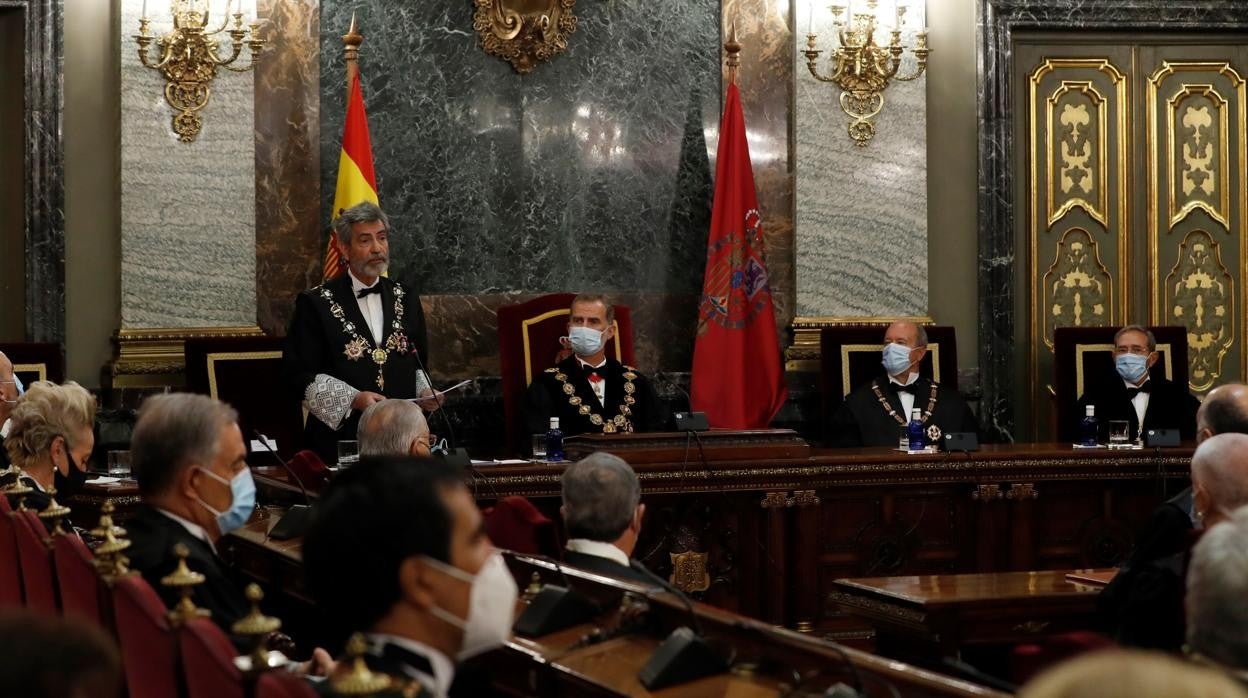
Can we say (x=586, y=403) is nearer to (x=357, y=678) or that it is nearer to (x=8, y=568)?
(x=8, y=568)

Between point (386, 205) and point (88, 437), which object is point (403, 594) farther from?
point (386, 205)

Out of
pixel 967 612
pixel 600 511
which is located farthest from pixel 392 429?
pixel 967 612

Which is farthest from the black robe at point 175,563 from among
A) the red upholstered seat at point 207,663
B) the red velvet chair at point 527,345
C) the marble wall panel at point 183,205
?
the marble wall panel at point 183,205

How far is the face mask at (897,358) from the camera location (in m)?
7.45

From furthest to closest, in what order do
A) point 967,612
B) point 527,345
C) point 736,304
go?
point 736,304
point 527,345
point 967,612

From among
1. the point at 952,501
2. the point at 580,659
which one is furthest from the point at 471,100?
the point at 580,659

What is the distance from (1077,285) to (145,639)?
23.0 feet

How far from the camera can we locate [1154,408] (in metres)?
7.60

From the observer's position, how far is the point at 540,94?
812 centimetres

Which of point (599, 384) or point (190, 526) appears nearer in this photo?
point (190, 526)

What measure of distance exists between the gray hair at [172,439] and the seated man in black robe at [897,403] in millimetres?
4538

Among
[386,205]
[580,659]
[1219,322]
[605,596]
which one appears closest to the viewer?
[580,659]

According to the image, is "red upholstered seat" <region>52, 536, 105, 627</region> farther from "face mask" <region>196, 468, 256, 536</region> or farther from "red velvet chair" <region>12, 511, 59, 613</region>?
"face mask" <region>196, 468, 256, 536</region>

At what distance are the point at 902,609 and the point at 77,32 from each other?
4882mm
